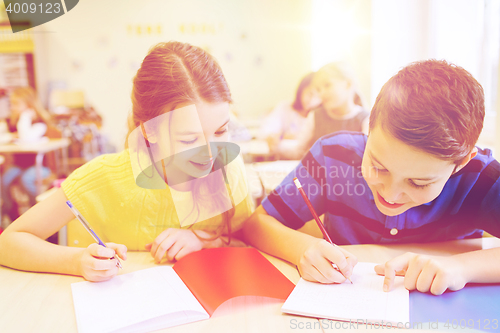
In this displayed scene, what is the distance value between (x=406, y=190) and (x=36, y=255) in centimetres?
64

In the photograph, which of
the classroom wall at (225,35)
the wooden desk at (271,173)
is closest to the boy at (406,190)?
the wooden desk at (271,173)

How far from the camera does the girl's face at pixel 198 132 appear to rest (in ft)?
2.30

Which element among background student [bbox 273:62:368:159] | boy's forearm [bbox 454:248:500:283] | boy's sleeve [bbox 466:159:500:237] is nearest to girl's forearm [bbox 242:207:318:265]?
boy's forearm [bbox 454:248:500:283]

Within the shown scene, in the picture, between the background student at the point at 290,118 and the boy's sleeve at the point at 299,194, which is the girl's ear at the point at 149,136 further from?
the background student at the point at 290,118

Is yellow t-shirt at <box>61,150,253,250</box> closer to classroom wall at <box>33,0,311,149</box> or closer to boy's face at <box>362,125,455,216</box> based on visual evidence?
boy's face at <box>362,125,455,216</box>

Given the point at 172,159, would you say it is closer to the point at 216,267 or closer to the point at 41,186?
the point at 216,267

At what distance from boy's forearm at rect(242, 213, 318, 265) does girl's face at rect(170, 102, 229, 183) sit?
0.17 meters

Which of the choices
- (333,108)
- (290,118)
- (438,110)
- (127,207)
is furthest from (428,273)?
(290,118)

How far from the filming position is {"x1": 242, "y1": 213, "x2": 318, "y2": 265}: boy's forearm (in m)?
0.66

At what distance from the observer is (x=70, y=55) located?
Result: 421cm

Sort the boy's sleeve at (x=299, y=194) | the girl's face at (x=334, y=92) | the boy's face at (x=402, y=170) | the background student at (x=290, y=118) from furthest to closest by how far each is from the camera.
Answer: the background student at (x=290, y=118), the girl's face at (x=334, y=92), the boy's sleeve at (x=299, y=194), the boy's face at (x=402, y=170)

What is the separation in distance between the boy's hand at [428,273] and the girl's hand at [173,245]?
351mm

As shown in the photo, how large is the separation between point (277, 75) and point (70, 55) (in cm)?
240

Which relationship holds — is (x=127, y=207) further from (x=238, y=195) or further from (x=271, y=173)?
(x=271, y=173)
